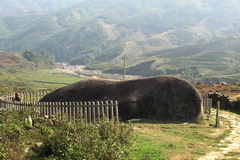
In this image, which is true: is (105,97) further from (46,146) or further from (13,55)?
(13,55)

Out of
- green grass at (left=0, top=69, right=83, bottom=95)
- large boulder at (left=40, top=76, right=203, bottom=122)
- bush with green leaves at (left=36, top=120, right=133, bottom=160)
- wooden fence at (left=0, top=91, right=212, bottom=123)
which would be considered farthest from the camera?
green grass at (left=0, top=69, right=83, bottom=95)

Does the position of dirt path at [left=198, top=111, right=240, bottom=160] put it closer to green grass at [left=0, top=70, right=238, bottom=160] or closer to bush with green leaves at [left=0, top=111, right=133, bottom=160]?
green grass at [left=0, top=70, right=238, bottom=160]

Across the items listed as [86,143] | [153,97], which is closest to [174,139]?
[86,143]

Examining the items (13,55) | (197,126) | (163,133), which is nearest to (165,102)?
(197,126)

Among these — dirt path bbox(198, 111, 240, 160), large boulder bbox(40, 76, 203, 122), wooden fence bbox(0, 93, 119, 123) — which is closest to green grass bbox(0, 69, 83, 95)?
wooden fence bbox(0, 93, 119, 123)

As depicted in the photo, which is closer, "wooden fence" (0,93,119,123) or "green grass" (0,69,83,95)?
"wooden fence" (0,93,119,123)

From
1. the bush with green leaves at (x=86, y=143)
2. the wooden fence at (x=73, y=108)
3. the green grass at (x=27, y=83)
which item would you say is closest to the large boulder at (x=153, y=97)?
the wooden fence at (x=73, y=108)

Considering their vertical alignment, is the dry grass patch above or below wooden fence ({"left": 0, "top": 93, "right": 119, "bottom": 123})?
below

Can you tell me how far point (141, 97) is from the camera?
52.1 ft

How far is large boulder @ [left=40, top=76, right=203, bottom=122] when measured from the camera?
1560 centimetres

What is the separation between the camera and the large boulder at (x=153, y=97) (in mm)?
15602

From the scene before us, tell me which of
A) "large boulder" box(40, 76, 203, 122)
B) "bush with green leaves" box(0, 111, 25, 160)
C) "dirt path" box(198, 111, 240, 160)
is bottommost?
"dirt path" box(198, 111, 240, 160)

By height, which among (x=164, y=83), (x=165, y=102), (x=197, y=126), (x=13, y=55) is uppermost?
(x=13, y=55)

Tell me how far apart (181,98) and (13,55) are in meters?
129
